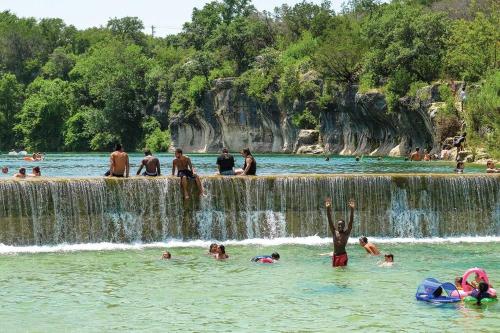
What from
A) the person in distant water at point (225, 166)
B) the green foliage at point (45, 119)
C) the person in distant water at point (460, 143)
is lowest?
the person in distant water at point (460, 143)

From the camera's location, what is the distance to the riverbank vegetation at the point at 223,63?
6756 cm

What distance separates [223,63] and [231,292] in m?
84.1

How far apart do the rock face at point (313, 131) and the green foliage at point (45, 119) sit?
837 inches

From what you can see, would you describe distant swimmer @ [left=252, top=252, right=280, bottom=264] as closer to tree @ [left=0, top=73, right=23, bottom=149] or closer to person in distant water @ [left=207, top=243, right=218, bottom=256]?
person in distant water @ [left=207, top=243, right=218, bottom=256]

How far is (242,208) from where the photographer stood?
23.2 m

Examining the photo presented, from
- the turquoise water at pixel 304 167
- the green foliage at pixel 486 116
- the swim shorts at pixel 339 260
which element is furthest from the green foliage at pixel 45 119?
the swim shorts at pixel 339 260

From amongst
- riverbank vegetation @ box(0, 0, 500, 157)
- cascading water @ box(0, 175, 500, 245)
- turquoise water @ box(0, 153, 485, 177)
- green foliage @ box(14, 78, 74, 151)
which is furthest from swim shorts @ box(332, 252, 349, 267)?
green foliage @ box(14, 78, 74, 151)

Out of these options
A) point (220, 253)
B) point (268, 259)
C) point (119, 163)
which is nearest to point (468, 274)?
point (268, 259)

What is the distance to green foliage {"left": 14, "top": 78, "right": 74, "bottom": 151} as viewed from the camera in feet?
361

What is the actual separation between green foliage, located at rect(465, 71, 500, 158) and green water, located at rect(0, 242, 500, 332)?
22.0m

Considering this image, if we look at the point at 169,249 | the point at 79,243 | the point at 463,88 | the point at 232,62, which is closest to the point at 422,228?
the point at 169,249

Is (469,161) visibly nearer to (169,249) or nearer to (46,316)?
(169,249)

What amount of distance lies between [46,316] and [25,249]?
7.73 meters

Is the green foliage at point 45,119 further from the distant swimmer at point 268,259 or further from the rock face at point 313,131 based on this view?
the distant swimmer at point 268,259
